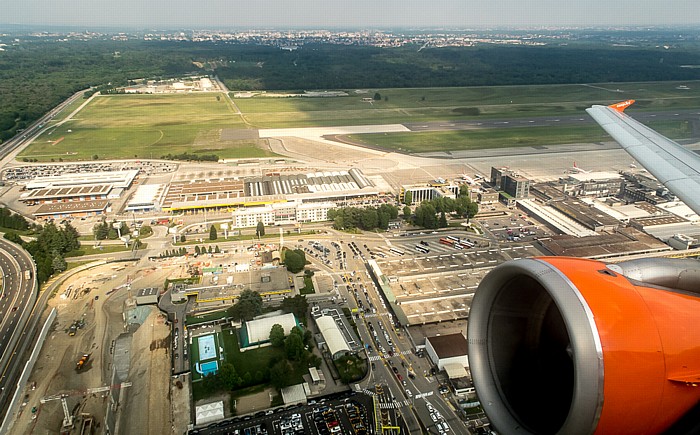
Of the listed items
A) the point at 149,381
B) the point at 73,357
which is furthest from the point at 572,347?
the point at 73,357

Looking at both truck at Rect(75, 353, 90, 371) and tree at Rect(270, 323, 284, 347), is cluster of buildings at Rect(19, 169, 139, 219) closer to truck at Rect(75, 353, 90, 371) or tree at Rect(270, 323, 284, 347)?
truck at Rect(75, 353, 90, 371)

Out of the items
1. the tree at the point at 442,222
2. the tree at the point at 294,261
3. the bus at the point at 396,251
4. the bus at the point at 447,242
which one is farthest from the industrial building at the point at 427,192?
the tree at the point at 294,261

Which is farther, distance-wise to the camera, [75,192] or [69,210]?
[75,192]

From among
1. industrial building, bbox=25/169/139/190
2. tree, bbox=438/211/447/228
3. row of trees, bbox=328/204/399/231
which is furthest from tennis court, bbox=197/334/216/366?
industrial building, bbox=25/169/139/190

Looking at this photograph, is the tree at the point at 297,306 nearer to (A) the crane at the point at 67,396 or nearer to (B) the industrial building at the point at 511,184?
(A) the crane at the point at 67,396

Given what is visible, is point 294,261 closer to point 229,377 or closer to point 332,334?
point 332,334

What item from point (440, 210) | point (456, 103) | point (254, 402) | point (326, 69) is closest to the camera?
point (254, 402)

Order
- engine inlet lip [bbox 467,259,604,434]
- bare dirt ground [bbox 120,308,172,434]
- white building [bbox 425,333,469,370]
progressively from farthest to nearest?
white building [bbox 425,333,469,370] → bare dirt ground [bbox 120,308,172,434] → engine inlet lip [bbox 467,259,604,434]
